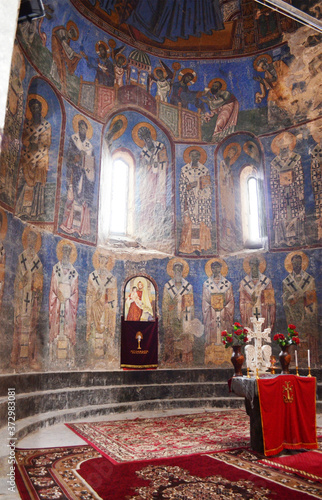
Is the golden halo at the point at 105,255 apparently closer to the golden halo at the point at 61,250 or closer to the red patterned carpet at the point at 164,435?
the golden halo at the point at 61,250

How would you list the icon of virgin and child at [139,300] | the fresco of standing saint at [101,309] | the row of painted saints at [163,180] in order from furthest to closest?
the icon of virgin and child at [139,300], the fresco of standing saint at [101,309], the row of painted saints at [163,180]

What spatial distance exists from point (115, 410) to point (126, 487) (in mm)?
6011

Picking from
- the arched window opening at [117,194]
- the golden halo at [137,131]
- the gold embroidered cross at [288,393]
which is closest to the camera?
the gold embroidered cross at [288,393]

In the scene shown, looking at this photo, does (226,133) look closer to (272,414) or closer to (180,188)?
(180,188)

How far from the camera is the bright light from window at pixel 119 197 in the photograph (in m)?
13.9

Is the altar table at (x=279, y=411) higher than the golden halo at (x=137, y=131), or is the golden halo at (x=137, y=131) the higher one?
the golden halo at (x=137, y=131)

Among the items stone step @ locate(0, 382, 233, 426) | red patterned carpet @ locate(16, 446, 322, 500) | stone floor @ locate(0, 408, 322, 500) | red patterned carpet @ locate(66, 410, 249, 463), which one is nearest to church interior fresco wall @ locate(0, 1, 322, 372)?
stone step @ locate(0, 382, 233, 426)

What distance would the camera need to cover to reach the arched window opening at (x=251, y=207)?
14.2 meters

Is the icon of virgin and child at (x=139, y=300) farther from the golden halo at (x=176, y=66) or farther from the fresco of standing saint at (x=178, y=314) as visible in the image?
the golden halo at (x=176, y=66)

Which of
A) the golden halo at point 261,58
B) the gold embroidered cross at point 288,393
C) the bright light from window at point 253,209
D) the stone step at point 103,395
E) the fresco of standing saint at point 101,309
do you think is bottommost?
the stone step at point 103,395

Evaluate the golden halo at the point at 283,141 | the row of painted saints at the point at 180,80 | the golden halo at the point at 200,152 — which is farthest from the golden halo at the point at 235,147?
the golden halo at the point at 283,141

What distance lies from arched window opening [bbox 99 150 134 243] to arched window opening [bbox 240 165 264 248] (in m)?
4.12

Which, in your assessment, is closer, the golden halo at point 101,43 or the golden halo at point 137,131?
the golden halo at point 101,43

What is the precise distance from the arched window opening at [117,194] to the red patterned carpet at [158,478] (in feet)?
27.4
